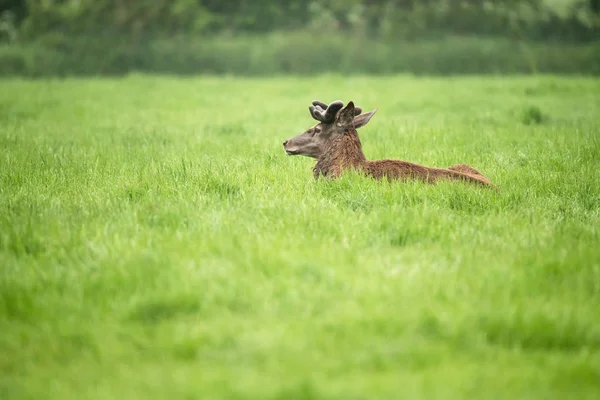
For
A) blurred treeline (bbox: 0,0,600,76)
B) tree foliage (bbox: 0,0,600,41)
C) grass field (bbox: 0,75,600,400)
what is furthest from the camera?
tree foliage (bbox: 0,0,600,41)

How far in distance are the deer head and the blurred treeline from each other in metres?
18.4

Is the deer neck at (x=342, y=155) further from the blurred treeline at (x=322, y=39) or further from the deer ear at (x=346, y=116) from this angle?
the blurred treeline at (x=322, y=39)

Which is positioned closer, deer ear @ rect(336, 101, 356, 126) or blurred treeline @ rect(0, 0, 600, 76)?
deer ear @ rect(336, 101, 356, 126)

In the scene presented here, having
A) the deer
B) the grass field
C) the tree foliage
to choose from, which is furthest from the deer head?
the tree foliage

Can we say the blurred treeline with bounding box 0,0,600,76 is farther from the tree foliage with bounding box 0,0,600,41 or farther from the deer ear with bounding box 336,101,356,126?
the deer ear with bounding box 336,101,356,126

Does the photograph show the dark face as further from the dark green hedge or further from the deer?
the dark green hedge

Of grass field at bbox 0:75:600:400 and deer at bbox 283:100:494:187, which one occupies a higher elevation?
deer at bbox 283:100:494:187

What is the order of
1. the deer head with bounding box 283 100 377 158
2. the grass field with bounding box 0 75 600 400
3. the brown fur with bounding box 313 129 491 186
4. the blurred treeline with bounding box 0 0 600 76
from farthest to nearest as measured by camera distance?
the blurred treeline with bounding box 0 0 600 76 < the deer head with bounding box 283 100 377 158 < the brown fur with bounding box 313 129 491 186 < the grass field with bounding box 0 75 600 400

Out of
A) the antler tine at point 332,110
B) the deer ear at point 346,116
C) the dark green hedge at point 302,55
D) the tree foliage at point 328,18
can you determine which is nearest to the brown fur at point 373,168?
the deer ear at point 346,116

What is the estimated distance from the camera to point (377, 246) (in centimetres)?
502

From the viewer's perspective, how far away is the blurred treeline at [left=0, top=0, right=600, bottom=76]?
2492 cm

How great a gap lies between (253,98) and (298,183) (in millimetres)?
11526

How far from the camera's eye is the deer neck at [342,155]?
7035 mm

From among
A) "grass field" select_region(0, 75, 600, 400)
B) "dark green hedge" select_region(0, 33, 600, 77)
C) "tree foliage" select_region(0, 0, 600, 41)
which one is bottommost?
"grass field" select_region(0, 75, 600, 400)
